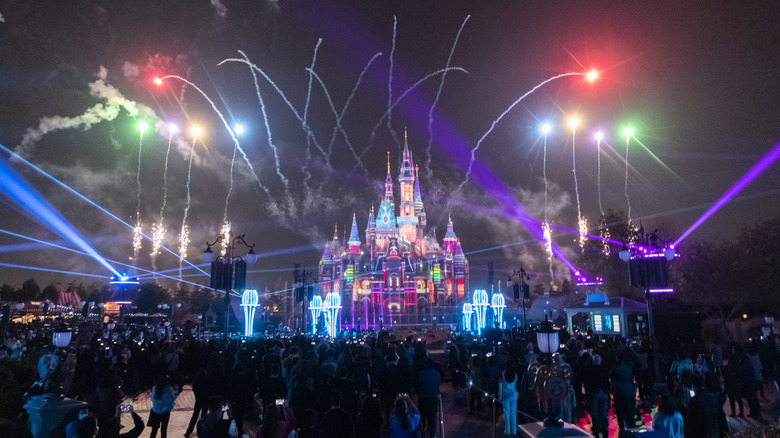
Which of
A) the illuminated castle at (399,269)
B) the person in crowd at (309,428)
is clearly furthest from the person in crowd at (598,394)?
the illuminated castle at (399,269)

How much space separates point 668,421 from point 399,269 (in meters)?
92.5

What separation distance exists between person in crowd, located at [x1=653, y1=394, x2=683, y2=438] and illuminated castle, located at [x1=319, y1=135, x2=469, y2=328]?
74.1m

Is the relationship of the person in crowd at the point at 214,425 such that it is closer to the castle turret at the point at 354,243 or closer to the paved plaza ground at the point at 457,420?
the paved plaza ground at the point at 457,420

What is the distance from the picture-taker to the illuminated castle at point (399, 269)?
305 ft

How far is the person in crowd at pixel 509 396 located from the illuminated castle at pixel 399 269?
6997 cm

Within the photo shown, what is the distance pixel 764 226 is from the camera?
101 feet

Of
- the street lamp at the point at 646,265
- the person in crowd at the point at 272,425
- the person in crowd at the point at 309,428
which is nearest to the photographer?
the person in crowd at the point at 272,425

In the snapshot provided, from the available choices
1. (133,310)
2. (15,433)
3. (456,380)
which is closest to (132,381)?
(15,433)

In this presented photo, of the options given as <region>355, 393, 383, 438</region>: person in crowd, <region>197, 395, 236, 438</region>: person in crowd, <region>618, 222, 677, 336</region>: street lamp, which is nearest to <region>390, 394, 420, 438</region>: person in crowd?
<region>355, 393, 383, 438</region>: person in crowd

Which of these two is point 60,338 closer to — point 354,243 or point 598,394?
point 598,394

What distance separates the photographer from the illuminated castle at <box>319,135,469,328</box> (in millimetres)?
92938

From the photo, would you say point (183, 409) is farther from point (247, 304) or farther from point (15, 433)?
point (247, 304)

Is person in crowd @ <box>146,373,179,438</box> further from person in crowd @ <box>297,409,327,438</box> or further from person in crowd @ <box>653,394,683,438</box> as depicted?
person in crowd @ <box>653,394,683,438</box>

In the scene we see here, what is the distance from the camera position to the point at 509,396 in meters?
9.80
